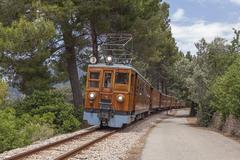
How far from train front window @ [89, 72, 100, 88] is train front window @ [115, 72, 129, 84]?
0.92 metres

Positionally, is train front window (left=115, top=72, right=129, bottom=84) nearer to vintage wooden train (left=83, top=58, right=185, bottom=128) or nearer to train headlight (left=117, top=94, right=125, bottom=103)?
vintage wooden train (left=83, top=58, right=185, bottom=128)

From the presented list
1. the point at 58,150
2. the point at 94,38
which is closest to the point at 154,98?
the point at 94,38

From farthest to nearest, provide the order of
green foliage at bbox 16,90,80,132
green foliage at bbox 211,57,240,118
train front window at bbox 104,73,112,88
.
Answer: green foliage at bbox 16,90,80,132 → train front window at bbox 104,73,112,88 → green foliage at bbox 211,57,240,118

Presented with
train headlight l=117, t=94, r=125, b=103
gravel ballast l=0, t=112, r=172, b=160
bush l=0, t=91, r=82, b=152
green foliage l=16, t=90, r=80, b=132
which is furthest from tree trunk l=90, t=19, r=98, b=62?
gravel ballast l=0, t=112, r=172, b=160

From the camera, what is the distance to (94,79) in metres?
24.4

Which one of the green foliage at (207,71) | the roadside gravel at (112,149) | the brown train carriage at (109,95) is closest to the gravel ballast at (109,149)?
the roadside gravel at (112,149)

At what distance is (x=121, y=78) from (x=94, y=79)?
131 centimetres

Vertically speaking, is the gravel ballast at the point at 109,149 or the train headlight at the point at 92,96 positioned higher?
the train headlight at the point at 92,96

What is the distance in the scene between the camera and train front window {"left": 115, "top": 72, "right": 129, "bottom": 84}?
24047 millimetres

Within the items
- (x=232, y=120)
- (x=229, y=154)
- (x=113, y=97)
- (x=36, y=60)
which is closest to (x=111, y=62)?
(x=113, y=97)

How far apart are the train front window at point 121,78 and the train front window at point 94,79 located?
0.92 meters

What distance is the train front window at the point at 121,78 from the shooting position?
78.9 feet

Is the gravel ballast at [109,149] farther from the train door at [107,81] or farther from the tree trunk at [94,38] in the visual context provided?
the tree trunk at [94,38]

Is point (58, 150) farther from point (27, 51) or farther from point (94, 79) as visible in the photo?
point (27, 51)
